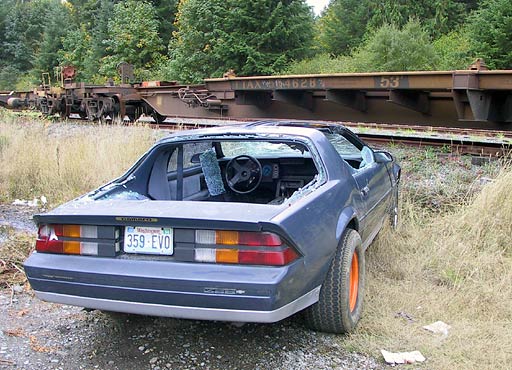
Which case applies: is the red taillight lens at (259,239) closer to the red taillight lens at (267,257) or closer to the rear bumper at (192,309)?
the red taillight lens at (267,257)

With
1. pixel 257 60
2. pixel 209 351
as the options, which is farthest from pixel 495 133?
pixel 257 60

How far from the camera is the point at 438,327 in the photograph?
3.51m

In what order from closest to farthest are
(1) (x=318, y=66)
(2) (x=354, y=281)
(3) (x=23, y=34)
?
→ (2) (x=354, y=281)
(1) (x=318, y=66)
(3) (x=23, y=34)

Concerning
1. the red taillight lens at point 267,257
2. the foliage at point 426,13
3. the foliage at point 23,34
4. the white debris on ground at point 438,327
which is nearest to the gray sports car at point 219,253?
the red taillight lens at point 267,257

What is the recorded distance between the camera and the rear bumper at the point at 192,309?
2.71 m

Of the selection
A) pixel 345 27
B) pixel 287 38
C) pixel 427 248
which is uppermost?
pixel 345 27

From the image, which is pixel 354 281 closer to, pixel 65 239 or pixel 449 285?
pixel 449 285

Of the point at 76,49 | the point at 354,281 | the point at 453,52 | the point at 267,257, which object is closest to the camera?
the point at 267,257

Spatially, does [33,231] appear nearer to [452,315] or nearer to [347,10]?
[452,315]

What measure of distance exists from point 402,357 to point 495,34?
17230 mm

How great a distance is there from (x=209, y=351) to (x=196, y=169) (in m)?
1.76

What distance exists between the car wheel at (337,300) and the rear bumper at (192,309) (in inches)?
5.8

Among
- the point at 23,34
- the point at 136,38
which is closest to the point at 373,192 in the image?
the point at 136,38

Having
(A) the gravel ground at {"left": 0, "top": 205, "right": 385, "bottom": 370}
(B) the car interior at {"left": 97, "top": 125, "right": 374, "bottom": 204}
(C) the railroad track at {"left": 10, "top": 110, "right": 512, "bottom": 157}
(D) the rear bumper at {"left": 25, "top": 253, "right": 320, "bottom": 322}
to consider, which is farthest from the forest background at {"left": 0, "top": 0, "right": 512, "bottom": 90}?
(D) the rear bumper at {"left": 25, "top": 253, "right": 320, "bottom": 322}
